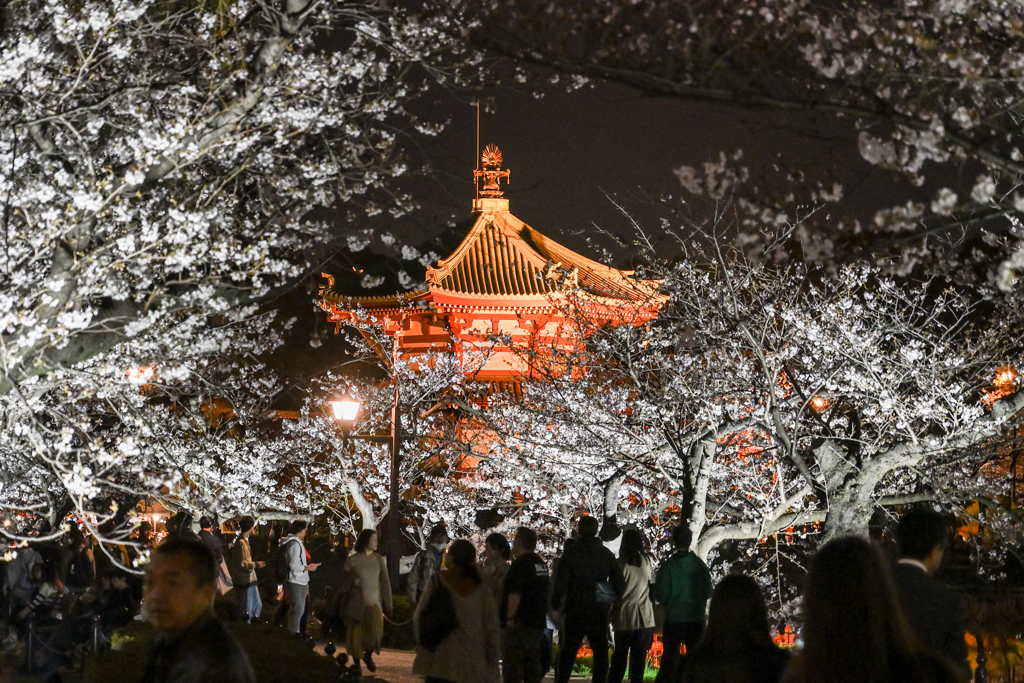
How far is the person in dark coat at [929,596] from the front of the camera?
375 centimetres

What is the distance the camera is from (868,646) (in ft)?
8.65

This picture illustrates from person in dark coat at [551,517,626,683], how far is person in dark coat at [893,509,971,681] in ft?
13.0

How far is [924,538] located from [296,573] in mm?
7766

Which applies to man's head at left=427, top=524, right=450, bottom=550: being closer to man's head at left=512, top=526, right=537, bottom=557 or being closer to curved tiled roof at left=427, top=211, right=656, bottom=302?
man's head at left=512, top=526, right=537, bottom=557

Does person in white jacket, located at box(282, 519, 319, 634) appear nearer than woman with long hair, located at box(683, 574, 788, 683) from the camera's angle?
No

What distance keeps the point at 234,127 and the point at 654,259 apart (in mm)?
6301

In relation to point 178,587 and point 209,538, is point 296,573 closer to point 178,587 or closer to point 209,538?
point 209,538

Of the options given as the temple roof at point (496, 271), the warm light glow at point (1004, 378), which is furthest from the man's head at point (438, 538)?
the temple roof at point (496, 271)

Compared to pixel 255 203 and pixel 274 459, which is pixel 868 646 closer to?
pixel 255 203

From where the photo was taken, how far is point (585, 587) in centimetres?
784

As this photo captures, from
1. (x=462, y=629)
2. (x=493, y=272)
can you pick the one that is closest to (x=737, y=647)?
(x=462, y=629)

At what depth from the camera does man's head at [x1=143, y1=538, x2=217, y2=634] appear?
3178 mm

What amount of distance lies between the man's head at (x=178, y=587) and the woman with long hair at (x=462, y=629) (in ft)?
8.93

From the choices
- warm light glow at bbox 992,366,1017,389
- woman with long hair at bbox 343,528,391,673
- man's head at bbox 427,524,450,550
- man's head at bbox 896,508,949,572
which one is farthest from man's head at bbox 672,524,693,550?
warm light glow at bbox 992,366,1017,389
